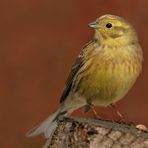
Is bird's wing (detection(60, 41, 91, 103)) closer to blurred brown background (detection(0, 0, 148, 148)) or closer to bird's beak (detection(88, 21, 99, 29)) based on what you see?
bird's beak (detection(88, 21, 99, 29))

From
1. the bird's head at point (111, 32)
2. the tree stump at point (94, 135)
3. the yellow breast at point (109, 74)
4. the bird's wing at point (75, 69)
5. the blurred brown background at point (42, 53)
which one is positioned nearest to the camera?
the tree stump at point (94, 135)

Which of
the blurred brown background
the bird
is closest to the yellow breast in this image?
the bird

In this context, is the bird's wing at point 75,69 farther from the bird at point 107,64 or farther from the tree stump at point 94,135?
the tree stump at point 94,135

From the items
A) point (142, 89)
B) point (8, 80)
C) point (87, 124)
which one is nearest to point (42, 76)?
point (8, 80)

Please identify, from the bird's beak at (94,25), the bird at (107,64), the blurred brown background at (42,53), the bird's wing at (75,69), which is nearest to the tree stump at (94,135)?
the bird at (107,64)

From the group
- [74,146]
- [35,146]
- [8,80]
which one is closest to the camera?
[74,146]

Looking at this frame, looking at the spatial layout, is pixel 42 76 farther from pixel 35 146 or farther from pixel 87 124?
pixel 87 124
